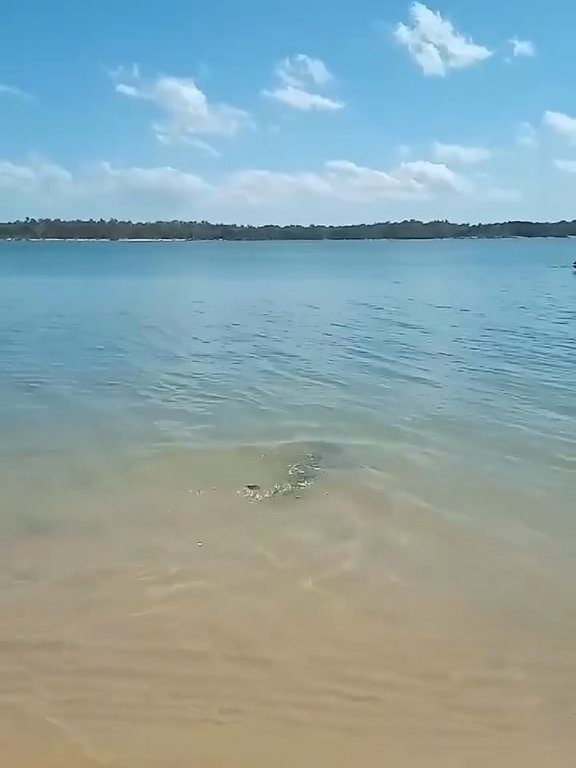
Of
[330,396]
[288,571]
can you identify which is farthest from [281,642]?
[330,396]

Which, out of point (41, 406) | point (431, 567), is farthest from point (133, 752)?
point (41, 406)

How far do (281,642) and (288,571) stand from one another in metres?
1.22

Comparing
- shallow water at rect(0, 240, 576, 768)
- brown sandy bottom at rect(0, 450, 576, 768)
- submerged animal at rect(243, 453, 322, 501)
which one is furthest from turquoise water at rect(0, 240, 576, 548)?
brown sandy bottom at rect(0, 450, 576, 768)

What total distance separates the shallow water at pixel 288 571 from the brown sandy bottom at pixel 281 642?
2 cm

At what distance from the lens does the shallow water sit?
4.70 metres

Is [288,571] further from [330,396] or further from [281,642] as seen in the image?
[330,396]

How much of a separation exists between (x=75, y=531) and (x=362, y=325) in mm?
21104

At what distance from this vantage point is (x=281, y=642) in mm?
5660

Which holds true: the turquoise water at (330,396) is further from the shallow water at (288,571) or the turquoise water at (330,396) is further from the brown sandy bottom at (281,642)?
the brown sandy bottom at (281,642)

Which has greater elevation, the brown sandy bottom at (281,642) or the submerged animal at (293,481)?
the submerged animal at (293,481)

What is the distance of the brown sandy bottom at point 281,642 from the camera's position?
4.55m

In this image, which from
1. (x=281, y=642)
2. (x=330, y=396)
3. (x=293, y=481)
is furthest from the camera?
(x=330, y=396)

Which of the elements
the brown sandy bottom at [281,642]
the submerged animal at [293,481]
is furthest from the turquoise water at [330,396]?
the brown sandy bottom at [281,642]

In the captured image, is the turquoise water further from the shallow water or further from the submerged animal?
the submerged animal
